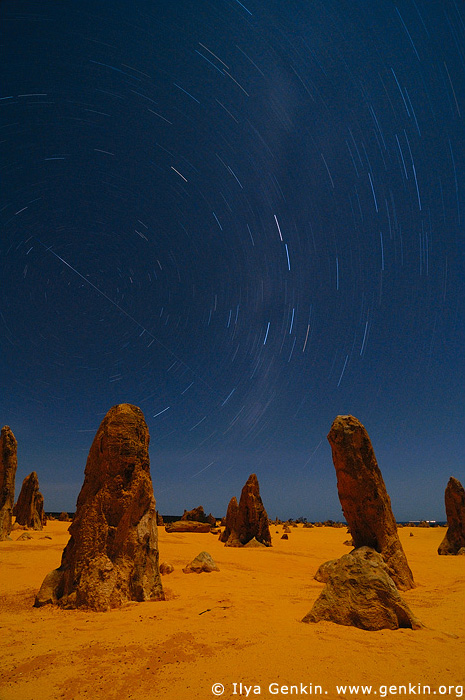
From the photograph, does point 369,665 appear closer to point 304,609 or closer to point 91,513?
point 304,609

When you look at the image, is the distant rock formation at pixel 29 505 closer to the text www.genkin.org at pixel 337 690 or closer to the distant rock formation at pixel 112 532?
the distant rock formation at pixel 112 532

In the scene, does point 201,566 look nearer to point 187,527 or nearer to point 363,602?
point 363,602

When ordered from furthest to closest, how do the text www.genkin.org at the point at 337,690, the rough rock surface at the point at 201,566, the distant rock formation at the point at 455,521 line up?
the distant rock formation at the point at 455,521, the rough rock surface at the point at 201,566, the text www.genkin.org at the point at 337,690

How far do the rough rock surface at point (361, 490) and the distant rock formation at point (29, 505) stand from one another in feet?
86.2

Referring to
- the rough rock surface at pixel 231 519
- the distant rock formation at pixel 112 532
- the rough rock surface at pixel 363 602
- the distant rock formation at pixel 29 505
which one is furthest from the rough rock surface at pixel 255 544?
the distant rock formation at pixel 29 505

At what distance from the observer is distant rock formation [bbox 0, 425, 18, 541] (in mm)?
19406

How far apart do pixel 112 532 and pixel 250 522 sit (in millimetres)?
16436

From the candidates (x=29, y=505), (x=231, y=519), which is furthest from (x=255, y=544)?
(x=29, y=505)

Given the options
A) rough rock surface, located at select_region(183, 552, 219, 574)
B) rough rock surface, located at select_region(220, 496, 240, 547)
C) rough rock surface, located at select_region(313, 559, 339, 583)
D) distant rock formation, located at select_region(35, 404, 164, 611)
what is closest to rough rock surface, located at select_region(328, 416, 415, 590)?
rough rock surface, located at select_region(313, 559, 339, 583)

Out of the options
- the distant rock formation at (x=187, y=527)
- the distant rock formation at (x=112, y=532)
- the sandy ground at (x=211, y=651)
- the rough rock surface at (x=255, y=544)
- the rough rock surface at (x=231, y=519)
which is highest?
the distant rock formation at (x=112, y=532)

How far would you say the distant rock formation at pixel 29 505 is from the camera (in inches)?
1123

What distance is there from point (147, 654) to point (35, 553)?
502 inches

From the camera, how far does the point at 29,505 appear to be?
2861 cm

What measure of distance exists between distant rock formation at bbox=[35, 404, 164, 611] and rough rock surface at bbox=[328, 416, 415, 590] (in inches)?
263
